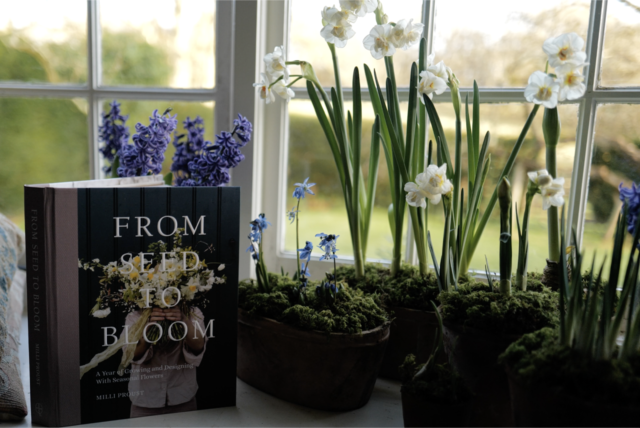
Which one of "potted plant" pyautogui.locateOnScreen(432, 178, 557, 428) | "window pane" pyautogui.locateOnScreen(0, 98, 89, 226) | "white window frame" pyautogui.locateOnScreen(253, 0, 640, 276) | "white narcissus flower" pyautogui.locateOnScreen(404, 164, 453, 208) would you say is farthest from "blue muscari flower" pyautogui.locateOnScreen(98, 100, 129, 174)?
"potted plant" pyautogui.locateOnScreen(432, 178, 557, 428)

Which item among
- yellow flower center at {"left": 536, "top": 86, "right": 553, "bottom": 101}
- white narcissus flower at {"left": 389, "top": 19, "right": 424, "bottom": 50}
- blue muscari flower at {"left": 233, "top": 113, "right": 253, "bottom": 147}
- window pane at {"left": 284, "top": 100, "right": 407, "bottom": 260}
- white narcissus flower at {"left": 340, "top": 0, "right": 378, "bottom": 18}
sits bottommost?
window pane at {"left": 284, "top": 100, "right": 407, "bottom": 260}

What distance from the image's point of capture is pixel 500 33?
3.07 feet

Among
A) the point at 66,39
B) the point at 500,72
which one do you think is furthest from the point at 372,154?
the point at 66,39

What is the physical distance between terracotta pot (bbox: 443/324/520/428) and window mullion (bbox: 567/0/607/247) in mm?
379

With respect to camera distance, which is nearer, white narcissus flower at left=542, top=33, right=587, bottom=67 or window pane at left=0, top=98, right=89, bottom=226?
white narcissus flower at left=542, top=33, right=587, bottom=67

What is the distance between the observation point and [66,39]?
3.63ft

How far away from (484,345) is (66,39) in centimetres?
117

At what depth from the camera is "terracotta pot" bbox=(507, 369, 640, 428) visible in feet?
1.53

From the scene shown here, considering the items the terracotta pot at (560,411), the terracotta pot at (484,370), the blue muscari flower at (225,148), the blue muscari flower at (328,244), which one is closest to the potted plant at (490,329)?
the terracotta pot at (484,370)

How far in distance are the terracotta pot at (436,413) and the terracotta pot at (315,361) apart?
13 centimetres

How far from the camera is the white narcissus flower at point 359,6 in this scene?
752mm

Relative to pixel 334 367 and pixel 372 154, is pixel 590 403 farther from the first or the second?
pixel 372 154

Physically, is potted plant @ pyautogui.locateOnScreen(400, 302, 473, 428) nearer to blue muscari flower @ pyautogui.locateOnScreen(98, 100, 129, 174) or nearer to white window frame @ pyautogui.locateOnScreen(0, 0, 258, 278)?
white window frame @ pyautogui.locateOnScreen(0, 0, 258, 278)

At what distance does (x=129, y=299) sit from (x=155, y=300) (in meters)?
0.04
